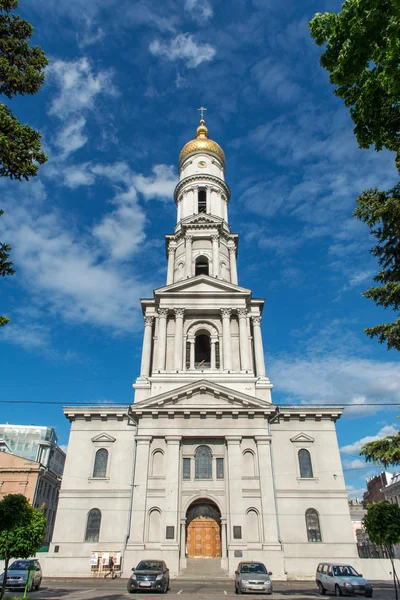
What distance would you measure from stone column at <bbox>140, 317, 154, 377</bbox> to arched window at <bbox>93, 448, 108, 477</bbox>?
6.43m

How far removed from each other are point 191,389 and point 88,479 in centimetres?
970

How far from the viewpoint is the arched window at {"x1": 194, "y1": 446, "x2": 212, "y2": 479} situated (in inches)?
1153

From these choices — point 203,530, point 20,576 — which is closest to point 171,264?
point 203,530

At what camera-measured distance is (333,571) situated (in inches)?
803

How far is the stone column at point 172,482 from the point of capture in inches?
1059

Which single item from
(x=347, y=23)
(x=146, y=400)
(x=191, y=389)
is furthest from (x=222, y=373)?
(x=347, y=23)

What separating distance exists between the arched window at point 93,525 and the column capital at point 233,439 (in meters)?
10.2

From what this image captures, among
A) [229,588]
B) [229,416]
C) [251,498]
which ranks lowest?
[229,588]

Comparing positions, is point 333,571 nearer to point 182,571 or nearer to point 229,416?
point 182,571

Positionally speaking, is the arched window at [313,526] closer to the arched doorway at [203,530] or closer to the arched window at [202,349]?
the arched doorway at [203,530]

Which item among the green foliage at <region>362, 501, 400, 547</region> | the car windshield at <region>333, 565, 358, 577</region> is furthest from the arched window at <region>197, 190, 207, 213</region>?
the car windshield at <region>333, 565, 358, 577</region>

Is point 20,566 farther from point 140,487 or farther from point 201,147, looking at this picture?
point 201,147

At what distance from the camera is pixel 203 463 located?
29625 millimetres

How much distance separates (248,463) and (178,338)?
1112 centimetres
